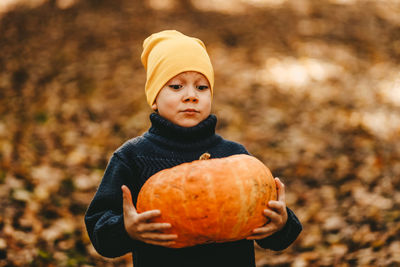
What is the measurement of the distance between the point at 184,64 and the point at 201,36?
26.1ft

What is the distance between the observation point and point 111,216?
2020 millimetres

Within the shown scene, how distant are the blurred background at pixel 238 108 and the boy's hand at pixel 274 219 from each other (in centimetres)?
256

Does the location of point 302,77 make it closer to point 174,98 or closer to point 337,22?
point 337,22

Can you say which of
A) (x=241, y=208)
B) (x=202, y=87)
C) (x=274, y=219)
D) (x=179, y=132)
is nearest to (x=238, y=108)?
(x=202, y=87)

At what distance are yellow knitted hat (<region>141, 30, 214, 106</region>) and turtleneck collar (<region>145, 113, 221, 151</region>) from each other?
0.18 metres

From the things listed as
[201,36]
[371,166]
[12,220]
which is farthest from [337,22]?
[12,220]

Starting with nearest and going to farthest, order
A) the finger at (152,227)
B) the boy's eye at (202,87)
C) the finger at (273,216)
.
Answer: the finger at (152,227) → the finger at (273,216) → the boy's eye at (202,87)

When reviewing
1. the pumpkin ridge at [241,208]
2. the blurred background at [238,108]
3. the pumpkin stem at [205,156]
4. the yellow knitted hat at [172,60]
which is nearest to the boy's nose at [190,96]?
the yellow knitted hat at [172,60]

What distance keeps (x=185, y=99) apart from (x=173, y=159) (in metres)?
0.34

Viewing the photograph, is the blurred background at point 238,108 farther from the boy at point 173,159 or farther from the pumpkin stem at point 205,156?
the pumpkin stem at point 205,156

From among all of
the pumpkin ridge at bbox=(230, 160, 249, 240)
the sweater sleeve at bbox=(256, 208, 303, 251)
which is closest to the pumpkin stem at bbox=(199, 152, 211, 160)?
the pumpkin ridge at bbox=(230, 160, 249, 240)

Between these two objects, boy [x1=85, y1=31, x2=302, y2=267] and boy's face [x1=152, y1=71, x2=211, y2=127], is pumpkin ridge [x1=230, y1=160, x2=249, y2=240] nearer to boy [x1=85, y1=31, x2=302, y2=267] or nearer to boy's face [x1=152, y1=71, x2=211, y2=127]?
boy [x1=85, y1=31, x2=302, y2=267]

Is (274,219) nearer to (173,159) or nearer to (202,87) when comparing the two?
(173,159)

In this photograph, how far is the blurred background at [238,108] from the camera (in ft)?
15.1
